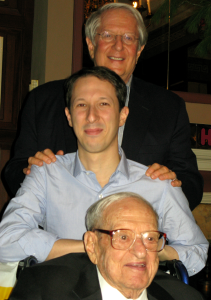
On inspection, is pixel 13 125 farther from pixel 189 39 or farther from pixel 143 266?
pixel 143 266

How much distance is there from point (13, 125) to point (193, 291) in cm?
273

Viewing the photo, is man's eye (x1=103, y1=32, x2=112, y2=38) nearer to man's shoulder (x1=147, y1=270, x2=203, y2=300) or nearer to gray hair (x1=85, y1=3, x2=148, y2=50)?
gray hair (x1=85, y1=3, x2=148, y2=50)

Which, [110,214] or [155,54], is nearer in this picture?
[110,214]

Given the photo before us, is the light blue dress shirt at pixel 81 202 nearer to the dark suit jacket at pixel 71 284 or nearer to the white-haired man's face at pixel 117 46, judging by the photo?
the dark suit jacket at pixel 71 284

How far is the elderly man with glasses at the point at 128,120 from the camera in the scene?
216cm

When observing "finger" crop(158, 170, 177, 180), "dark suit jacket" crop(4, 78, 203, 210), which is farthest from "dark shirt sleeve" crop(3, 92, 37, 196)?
"finger" crop(158, 170, 177, 180)

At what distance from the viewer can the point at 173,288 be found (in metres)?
1.37

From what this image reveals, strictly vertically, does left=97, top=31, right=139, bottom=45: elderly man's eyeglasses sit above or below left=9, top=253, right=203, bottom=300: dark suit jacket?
above

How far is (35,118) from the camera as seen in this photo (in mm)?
2262

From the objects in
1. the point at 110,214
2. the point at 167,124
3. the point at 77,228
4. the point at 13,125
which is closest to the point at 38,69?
the point at 13,125

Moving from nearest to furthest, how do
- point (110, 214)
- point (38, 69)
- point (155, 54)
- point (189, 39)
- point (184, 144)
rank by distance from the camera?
1. point (110, 214)
2. point (184, 144)
3. point (38, 69)
4. point (155, 54)
5. point (189, 39)

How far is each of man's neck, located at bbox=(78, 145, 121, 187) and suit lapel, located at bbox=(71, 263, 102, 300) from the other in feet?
1.80

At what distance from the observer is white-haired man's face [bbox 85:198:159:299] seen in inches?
48.7

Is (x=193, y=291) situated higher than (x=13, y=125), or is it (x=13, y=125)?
(x=13, y=125)
